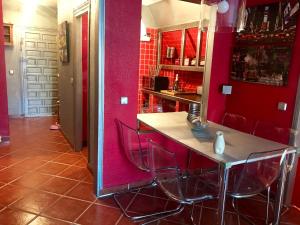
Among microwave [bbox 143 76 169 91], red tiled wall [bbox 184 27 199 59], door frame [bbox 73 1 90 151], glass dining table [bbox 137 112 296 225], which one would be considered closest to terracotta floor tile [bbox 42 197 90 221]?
glass dining table [bbox 137 112 296 225]

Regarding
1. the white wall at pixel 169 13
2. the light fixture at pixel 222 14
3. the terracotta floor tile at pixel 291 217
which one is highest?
the white wall at pixel 169 13

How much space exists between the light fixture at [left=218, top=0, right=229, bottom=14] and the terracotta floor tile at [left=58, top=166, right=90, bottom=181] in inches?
92.8

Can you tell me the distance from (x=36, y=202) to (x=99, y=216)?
0.67 meters

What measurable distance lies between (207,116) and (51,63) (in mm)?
4279

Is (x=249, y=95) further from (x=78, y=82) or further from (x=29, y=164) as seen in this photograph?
(x=29, y=164)

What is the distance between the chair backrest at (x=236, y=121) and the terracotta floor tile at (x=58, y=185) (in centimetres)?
194

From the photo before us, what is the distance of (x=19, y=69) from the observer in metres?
5.85

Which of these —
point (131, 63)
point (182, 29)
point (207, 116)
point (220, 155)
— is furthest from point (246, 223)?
point (182, 29)

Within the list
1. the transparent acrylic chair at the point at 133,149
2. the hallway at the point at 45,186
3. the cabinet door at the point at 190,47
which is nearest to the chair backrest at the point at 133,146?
the transparent acrylic chair at the point at 133,149

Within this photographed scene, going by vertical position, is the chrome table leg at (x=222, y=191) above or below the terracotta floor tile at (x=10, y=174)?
above

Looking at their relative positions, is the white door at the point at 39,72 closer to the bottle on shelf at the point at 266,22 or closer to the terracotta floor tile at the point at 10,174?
the terracotta floor tile at the point at 10,174

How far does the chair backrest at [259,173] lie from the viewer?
192 centimetres

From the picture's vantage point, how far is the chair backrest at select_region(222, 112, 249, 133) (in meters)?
3.05

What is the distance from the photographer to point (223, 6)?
2.35 meters
